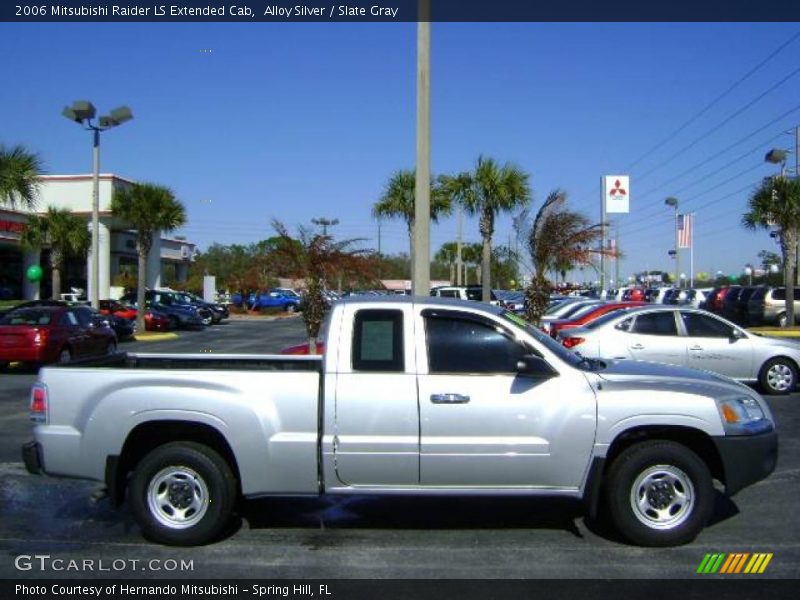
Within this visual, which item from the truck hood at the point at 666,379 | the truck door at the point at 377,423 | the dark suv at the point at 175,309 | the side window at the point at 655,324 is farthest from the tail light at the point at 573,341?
the dark suv at the point at 175,309

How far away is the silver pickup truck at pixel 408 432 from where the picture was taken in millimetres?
5711

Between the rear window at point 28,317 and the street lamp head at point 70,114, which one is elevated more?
the street lamp head at point 70,114

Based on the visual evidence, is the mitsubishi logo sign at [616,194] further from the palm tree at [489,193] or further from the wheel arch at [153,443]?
the wheel arch at [153,443]

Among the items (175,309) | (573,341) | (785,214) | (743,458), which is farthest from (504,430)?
(175,309)

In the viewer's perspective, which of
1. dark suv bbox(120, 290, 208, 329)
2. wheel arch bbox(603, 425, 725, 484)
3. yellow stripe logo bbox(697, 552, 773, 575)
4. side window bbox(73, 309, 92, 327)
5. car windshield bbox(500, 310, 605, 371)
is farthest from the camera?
dark suv bbox(120, 290, 208, 329)

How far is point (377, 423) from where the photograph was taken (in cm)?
572

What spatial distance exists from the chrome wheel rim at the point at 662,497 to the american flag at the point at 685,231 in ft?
142

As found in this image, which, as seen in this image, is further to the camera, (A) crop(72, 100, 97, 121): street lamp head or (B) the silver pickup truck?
(A) crop(72, 100, 97, 121): street lamp head

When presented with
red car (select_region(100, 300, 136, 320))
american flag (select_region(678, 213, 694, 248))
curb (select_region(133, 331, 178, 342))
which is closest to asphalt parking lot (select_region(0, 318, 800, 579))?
curb (select_region(133, 331, 178, 342))

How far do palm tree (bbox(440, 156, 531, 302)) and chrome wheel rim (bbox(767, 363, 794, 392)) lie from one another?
35.1 feet

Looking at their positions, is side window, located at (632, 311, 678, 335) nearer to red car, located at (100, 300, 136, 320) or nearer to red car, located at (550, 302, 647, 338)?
red car, located at (550, 302, 647, 338)

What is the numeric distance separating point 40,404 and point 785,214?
29.2m

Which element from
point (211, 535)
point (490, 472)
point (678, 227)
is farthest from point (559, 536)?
point (678, 227)

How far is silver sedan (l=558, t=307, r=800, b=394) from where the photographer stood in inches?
512
